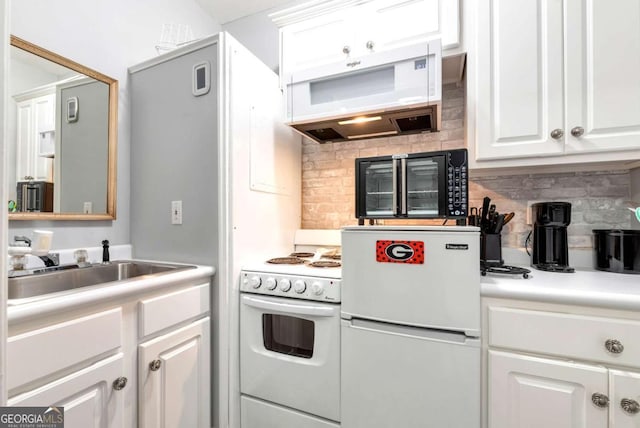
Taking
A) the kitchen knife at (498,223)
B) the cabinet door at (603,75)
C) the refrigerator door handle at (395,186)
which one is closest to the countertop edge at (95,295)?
the refrigerator door handle at (395,186)

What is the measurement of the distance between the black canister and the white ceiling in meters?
2.52

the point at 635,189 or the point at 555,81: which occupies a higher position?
the point at 555,81

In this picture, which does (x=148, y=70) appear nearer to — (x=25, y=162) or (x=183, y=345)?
(x=25, y=162)

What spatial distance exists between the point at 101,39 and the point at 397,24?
1.63 meters

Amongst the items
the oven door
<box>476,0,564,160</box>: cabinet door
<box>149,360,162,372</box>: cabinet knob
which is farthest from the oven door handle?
<box>476,0,564,160</box>: cabinet door

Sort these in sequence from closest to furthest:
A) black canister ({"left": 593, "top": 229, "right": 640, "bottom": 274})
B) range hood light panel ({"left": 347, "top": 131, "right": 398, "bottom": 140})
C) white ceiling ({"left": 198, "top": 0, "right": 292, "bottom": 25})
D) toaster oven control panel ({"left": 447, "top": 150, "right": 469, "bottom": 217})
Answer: toaster oven control panel ({"left": 447, "top": 150, "right": 469, "bottom": 217})
black canister ({"left": 593, "top": 229, "right": 640, "bottom": 274})
range hood light panel ({"left": 347, "top": 131, "right": 398, "bottom": 140})
white ceiling ({"left": 198, "top": 0, "right": 292, "bottom": 25})

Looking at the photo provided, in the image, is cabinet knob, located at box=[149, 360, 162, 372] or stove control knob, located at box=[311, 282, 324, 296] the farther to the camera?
stove control knob, located at box=[311, 282, 324, 296]

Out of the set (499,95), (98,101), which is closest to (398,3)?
(499,95)

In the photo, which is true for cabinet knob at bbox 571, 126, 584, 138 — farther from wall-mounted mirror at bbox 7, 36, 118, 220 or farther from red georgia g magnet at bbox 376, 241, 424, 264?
wall-mounted mirror at bbox 7, 36, 118, 220

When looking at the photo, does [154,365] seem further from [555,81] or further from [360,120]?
[555,81]

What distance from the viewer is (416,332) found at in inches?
51.5

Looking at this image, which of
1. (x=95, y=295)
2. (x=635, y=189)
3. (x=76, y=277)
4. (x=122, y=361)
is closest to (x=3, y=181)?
(x=95, y=295)

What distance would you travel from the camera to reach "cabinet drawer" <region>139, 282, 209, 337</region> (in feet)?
4.12

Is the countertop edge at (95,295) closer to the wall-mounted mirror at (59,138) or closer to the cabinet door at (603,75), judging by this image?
the wall-mounted mirror at (59,138)
